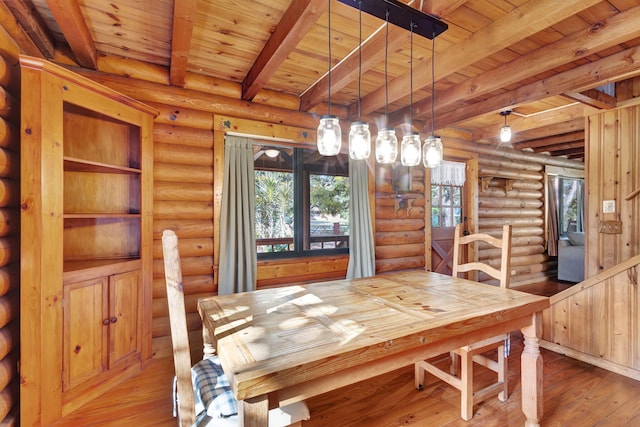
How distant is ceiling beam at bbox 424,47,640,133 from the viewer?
2318 millimetres

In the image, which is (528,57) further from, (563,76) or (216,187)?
(216,187)

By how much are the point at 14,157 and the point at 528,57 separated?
3684mm

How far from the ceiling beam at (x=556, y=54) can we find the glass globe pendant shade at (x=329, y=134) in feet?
6.02

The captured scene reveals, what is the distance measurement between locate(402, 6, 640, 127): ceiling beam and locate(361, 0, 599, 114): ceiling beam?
412mm

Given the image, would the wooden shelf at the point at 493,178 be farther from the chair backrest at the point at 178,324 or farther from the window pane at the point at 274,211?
the chair backrest at the point at 178,324

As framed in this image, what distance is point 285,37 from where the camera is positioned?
6.28 feet

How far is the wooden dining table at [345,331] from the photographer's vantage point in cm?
105

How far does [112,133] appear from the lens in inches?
99.1

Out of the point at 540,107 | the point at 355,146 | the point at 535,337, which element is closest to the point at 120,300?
the point at 355,146

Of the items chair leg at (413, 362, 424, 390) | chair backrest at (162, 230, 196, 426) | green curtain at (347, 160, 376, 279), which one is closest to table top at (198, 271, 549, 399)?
chair backrest at (162, 230, 196, 426)

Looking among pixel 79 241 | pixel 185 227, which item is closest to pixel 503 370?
pixel 185 227

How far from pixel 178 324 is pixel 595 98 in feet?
13.7

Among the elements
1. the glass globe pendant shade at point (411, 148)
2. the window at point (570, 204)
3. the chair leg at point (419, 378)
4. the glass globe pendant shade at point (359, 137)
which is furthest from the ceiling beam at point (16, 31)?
the window at point (570, 204)

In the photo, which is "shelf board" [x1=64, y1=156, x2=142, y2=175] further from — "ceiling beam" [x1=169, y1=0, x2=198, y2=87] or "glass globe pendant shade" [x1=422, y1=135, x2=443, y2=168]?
"glass globe pendant shade" [x1=422, y1=135, x2=443, y2=168]
